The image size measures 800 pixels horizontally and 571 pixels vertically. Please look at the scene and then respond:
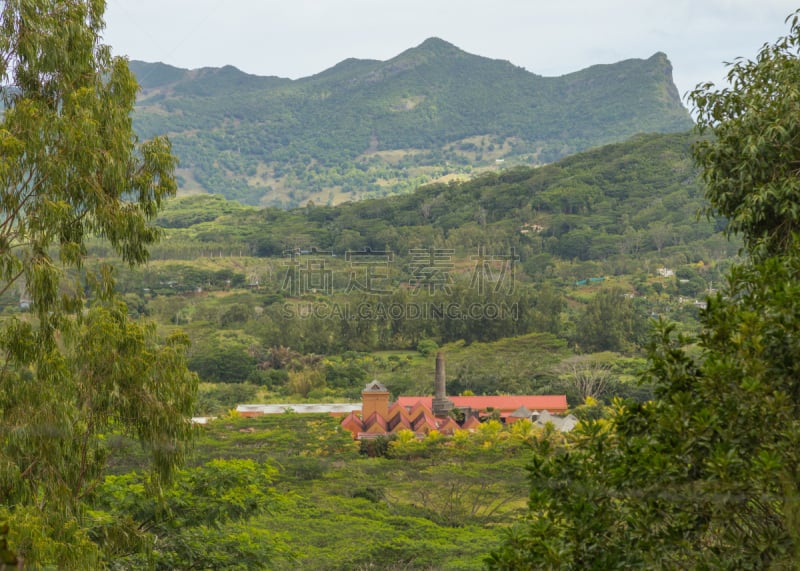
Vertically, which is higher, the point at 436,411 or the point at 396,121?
the point at 396,121

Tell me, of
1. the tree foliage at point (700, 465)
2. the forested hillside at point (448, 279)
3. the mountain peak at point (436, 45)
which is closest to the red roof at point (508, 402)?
the forested hillside at point (448, 279)

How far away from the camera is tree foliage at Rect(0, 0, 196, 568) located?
5.70 metres

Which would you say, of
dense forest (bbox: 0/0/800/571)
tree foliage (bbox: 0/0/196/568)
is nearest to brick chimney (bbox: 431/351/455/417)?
dense forest (bbox: 0/0/800/571)

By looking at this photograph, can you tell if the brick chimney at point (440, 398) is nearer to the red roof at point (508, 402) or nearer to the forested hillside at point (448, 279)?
the red roof at point (508, 402)

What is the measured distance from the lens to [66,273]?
6.14 metres

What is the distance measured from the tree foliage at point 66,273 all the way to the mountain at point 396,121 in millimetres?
104511

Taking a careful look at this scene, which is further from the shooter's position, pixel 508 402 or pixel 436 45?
pixel 436 45

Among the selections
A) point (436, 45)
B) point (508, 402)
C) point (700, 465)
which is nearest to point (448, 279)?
point (508, 402)

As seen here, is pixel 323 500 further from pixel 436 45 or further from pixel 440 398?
pixel 436 45

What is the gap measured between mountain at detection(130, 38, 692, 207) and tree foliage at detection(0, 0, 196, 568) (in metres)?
105

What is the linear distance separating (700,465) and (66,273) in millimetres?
4164

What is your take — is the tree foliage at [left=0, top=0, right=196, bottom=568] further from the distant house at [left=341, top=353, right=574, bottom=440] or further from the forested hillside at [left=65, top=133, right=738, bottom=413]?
the forested hillside at [left=65, top=133, right=738, bottom=413]

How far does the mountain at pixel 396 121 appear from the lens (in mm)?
124812

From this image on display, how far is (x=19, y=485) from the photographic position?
5605 mm
